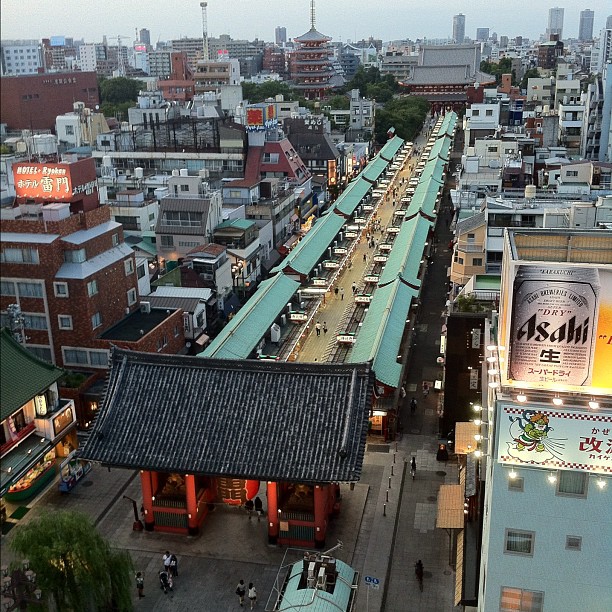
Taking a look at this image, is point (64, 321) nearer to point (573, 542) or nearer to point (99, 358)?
point (99, 358)

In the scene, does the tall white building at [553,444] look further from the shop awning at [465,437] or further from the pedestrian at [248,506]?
the pedestrian at [248,506]

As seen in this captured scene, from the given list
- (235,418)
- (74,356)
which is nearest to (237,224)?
(74,356)

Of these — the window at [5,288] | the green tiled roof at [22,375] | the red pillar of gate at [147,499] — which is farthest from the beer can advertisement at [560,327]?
the green tiled roof at [22,375]

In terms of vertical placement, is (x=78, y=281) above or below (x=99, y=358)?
above

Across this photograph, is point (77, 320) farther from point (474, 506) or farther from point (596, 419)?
point (596, 419)

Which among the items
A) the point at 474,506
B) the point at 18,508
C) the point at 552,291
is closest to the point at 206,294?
the point at 18,508

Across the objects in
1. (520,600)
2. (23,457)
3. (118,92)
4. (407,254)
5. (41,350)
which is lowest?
(23,457)
